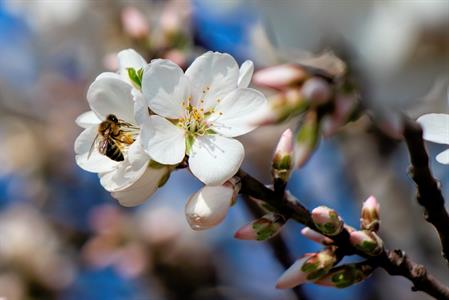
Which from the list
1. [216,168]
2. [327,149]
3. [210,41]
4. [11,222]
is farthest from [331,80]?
[11,222]

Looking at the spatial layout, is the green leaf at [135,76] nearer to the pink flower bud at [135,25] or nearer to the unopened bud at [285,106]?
the unopened bud at [285,106]

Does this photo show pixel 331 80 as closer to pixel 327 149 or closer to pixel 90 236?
pixel 327 149

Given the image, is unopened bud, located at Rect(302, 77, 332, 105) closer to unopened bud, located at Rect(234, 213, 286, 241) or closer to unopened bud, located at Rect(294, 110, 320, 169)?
unopened bud, located at Rect(294, 110, 320, 169)

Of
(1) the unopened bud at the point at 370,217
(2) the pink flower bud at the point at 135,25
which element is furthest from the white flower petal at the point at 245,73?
(2) the pink flower bud at the point at 135,25

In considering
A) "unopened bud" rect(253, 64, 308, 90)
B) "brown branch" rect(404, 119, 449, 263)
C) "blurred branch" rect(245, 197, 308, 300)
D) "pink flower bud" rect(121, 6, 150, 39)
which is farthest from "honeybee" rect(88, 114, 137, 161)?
"pink flower bud" rect(121, 6, 150, 39)

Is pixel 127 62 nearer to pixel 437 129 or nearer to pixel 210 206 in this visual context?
pixel 210 206
